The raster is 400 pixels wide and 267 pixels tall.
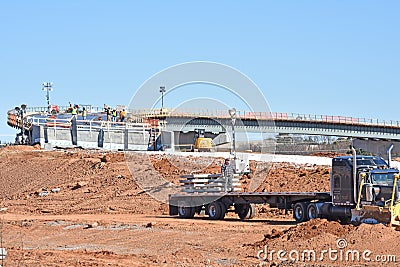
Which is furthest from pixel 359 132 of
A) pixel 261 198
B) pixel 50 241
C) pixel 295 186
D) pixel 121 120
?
pixel 50 241

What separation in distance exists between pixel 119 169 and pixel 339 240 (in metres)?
26.9

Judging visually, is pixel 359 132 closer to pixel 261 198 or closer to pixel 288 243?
pixel 261 198

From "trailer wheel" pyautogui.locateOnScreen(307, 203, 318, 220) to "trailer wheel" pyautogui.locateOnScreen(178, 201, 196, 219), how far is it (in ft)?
Answer: 21.2

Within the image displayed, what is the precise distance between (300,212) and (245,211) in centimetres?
434

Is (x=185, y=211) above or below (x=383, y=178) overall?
below

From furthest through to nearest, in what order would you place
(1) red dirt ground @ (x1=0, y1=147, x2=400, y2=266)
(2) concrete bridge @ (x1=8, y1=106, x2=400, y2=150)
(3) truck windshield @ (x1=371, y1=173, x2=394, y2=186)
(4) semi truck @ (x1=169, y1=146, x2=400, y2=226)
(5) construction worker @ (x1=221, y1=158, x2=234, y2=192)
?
(2) concrete bridge @ (x1=8, y1=106, x2=400, y2=150)
(5) construction worker @ (x1=221, y1=158, x2=234, y2=192)
(3) truck windshield @ (x1=371, y1=173, x2=394, y2=186)
(4) semi truck @ (x1=169, y1=146, x2=400, y2=226)
(1) red dirt ground @ (x1=0, y1=147, x2=400, y2=266)

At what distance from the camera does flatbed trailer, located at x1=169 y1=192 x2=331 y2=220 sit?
93.1 ft

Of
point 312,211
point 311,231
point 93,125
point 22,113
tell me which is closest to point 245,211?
point 312,211

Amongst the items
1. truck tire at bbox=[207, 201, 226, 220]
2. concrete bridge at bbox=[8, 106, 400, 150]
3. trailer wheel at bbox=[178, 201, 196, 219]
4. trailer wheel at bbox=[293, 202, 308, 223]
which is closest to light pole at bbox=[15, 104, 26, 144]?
concrete bridge at bbox=[8, 106, 400, 150]

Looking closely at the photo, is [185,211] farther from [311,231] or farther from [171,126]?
[171,126]

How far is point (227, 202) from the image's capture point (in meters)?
30.7

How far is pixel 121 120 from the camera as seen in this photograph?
232ft

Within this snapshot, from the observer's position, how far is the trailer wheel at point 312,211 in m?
26.3

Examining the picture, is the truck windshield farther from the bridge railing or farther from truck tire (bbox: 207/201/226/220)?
the bridge railing
